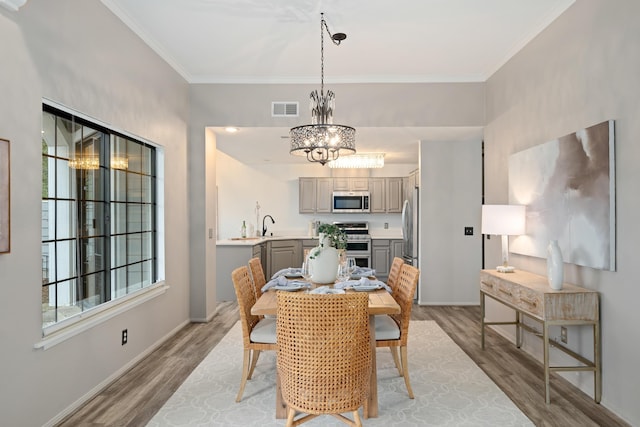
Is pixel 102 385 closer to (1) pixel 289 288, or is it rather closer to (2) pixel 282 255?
(1) pixel 289 288

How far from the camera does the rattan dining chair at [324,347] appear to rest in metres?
1.90

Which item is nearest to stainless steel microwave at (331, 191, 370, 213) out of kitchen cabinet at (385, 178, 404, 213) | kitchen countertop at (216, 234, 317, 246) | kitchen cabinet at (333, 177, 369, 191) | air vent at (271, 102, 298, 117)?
kitchen cabinet at (333, 177, 369, 191)

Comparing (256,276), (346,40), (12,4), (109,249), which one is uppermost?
(346,40)

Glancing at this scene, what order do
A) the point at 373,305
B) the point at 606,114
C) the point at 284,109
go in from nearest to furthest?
the point at 373,305, the point at 606,114, the point at 284,109

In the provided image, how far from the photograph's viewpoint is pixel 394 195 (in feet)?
24.3

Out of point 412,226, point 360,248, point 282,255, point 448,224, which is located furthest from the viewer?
point 360,248

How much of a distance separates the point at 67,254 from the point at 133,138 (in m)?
1.27

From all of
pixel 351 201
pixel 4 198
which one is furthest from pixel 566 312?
pixel 351 201

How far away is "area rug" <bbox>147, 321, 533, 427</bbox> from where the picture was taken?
95.9 inches

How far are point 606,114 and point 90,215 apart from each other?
3662 mm

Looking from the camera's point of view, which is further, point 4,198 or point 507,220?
point 507,220

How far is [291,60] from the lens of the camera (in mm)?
4129

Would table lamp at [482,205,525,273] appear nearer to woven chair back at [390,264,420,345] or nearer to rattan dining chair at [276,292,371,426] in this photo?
woven chair back at [390,264,420,345]

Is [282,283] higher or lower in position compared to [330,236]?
lower
